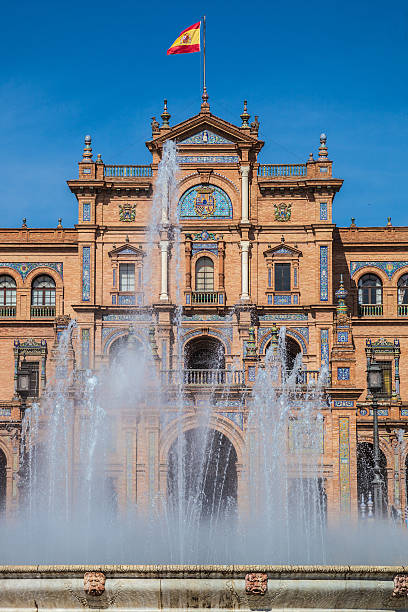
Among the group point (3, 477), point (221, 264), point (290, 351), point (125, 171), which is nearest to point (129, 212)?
point (125, 171)

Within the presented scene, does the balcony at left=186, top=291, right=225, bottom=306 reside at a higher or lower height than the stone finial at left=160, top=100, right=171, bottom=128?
lower

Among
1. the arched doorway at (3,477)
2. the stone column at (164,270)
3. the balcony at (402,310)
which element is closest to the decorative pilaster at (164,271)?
the stone column at (164,270)

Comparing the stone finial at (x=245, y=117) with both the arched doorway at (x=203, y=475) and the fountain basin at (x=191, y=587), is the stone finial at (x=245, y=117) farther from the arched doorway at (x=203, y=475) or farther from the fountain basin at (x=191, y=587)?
the fountain basin at (x=191, y=587)

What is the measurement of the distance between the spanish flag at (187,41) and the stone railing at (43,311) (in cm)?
1342

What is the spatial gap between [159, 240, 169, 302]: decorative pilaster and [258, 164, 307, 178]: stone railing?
562 centimetres

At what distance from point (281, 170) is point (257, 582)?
1300 inches

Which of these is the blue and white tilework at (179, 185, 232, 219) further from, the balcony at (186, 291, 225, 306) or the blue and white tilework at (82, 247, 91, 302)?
the blue and white tilework at (82, 247, 91, 302)

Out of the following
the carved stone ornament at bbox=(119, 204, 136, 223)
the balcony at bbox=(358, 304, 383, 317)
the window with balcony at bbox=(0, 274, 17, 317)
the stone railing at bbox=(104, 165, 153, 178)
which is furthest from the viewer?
the window with balcony at bbox=(0, 274, 17, 317)

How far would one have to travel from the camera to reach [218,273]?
45.1 meters

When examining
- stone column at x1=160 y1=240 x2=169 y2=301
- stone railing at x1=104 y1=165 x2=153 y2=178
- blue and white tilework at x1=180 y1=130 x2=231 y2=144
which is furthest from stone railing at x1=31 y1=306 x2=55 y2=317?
blue and white tilework at x1=180 y1=130 x2=231 y2=144

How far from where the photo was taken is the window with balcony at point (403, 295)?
1857 inches

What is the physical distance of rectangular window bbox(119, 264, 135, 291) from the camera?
45688 millimetres

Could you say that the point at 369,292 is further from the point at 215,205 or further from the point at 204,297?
the point at 215,205

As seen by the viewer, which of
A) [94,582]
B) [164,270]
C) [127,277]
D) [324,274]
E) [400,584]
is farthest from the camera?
[127,277]
